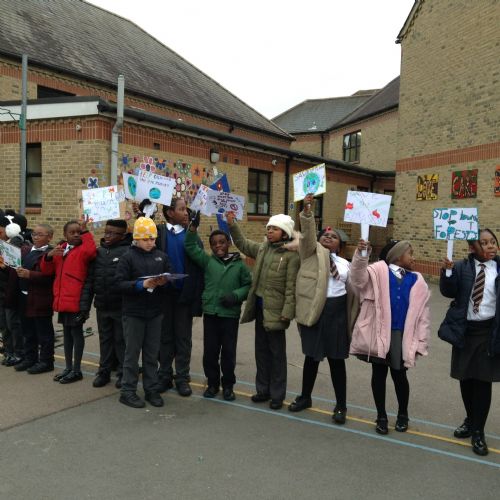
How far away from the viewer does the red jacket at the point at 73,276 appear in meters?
5.32

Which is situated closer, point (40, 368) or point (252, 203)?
point (40, 368)

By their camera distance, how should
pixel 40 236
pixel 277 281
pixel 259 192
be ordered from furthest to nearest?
1. pixel 259 192
2. pixel 40 236
3. pixel 277 281

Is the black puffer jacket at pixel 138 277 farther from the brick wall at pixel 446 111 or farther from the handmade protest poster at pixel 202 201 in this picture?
the brick wall at pixel 446 111

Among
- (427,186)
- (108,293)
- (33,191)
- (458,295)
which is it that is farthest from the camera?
(427,186)

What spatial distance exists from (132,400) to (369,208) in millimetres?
2894

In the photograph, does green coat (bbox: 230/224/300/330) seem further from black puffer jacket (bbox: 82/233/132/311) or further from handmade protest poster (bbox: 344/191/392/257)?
black puffer jacket (bbox: 82/233/132/311)

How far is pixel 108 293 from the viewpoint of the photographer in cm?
523

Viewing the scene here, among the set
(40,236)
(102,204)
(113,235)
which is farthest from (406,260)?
(40,236)

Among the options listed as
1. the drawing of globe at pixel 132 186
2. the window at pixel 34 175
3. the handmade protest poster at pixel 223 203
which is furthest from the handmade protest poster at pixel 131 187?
the window at pixel 34 175

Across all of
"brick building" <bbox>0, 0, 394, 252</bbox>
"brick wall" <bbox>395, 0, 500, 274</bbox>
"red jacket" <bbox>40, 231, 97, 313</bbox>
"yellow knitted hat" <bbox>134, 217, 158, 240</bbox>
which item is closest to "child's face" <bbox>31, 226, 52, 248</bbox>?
"red jacket" <bbox>40, 231, 97, 313</bbox>

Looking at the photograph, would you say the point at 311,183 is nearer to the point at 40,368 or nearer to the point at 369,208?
the point at 369,208

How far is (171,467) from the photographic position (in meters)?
3.54

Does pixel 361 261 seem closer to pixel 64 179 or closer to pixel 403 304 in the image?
pixel 403 304

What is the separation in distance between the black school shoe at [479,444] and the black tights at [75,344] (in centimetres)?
396
